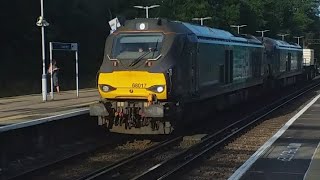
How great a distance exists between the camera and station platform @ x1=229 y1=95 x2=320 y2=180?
972 cm

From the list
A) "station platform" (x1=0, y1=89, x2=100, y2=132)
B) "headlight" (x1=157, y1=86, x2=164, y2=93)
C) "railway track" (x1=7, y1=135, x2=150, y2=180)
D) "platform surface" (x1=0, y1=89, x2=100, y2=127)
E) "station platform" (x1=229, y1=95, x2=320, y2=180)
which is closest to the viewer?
"station platform" (x1=229, y1=95, x2=320, y2=180)

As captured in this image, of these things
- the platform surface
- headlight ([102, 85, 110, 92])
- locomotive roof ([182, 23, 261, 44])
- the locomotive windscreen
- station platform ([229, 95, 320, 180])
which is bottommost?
station platform ([229, 95, 320, 180])

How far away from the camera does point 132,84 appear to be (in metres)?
13.9

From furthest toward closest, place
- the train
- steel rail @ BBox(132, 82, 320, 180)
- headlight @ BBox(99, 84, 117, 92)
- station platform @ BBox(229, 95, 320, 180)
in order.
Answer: headlight @ BBox(99, 84, 117, 92)
the train
steel rail @ BBox(132, 82, 320, 180)
station platform @ BBox(229, 95, 320, 180)

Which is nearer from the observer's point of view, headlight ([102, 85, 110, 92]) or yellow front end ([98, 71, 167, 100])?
yellow front end ([98, 71, 167, 100])

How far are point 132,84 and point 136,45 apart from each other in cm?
116

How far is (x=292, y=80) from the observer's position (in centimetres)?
4019

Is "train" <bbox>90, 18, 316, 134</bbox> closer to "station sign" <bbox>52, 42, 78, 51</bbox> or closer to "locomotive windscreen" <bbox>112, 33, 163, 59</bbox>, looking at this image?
"locomotive windscreen" <bbox>112, 33, 163, 59</bbox>

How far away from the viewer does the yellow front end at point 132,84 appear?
1367cm

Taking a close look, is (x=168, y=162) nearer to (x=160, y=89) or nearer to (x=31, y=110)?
(x=160, y=89)

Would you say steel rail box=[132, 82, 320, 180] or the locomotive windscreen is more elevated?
the locomotive windscreen

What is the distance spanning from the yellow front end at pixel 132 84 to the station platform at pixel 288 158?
295 cm

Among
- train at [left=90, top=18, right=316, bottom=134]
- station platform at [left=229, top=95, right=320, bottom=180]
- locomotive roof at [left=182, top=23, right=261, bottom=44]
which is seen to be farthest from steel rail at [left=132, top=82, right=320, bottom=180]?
locomotive roof at [left=182, top=23, right=261, bottom=44]

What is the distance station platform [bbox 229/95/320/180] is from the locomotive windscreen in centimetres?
373
